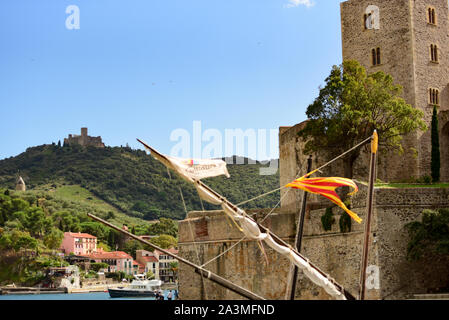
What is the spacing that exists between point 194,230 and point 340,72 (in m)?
9.86

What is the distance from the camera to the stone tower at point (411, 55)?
33.7 m

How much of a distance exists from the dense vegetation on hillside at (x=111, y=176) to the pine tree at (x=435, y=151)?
242 feet

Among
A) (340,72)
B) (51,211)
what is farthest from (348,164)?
(51,211)

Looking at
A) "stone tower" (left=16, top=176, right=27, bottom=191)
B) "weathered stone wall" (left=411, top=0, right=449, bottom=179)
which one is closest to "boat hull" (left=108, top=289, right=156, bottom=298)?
"weathered stone wall" (left=411, top=0, right=449, bottom=179)

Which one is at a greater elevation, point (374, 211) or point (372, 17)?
point (372, 17)

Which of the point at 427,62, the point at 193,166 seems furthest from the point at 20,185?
the point at 193,166

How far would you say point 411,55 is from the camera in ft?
113

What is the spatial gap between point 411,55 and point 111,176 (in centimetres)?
13659

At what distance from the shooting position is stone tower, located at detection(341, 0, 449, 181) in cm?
3372

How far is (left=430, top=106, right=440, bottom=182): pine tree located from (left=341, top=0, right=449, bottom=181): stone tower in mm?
633

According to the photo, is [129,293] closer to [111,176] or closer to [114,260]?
[114,260]

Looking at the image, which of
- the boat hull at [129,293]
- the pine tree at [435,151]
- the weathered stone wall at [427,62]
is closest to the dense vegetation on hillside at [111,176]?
the boat hull at [129,293]

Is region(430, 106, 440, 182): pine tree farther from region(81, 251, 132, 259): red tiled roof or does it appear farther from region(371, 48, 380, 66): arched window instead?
region(81, 251, 132, 259): red tiled roof
